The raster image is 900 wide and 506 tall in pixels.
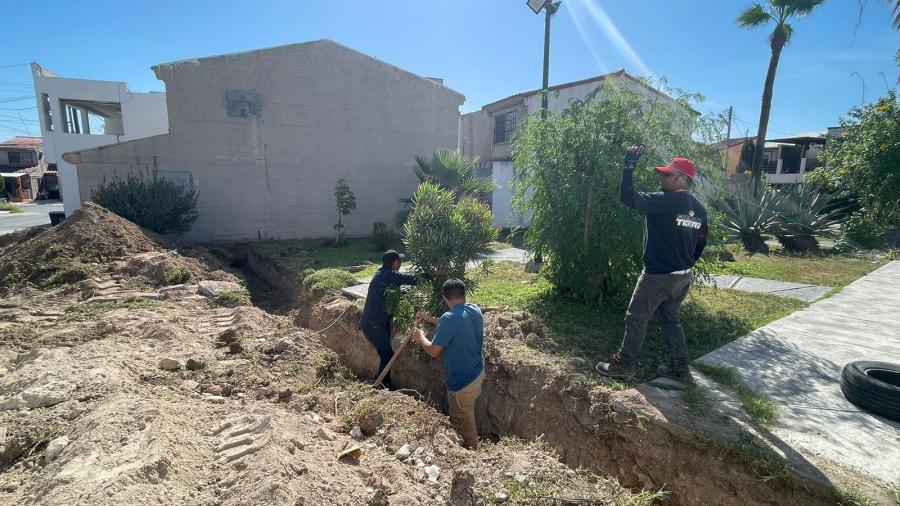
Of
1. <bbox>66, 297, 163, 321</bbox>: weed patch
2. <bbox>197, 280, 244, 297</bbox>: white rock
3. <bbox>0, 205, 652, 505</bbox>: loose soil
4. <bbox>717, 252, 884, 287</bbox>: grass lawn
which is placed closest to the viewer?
<bbox>0, 205, 652, 505</bbox>: loose soil

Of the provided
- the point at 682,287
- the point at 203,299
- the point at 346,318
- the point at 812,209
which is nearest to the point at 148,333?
the point at 203,299

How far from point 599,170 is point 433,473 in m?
3.87

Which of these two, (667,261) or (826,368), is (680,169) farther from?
(826,368)

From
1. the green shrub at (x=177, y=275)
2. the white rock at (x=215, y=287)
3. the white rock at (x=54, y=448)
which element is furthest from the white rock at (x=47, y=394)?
the green shrub at (x=177, y=275)

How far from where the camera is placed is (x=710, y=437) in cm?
306

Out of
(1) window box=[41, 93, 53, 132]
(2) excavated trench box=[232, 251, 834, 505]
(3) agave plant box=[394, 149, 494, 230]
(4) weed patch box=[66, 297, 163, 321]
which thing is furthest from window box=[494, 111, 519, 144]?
(1) window box=[41, 93, 53, 132]

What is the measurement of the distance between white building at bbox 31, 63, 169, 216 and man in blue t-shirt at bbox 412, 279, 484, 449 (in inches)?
910

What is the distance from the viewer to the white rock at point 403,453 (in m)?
3.42

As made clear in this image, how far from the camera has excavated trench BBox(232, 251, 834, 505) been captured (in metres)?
2.87

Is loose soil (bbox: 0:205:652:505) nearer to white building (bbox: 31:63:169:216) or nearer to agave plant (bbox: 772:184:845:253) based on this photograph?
agave plant (bbox: 772:184:845:253)

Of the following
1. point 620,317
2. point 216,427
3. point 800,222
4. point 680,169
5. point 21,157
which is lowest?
point 216,427

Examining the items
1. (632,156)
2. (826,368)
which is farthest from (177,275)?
(826,368)

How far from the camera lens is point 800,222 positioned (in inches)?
461

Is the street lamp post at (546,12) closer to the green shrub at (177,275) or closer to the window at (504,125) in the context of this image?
the green shrub at (177,275)
